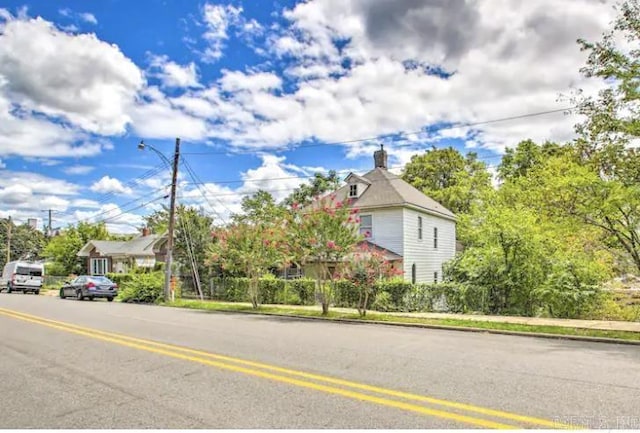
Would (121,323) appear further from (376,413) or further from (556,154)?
(556,154)

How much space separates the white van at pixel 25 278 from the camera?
39.0 m

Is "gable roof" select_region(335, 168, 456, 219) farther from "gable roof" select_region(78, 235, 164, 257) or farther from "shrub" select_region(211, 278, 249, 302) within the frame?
"gable roof" select_region(78, 235, 164, 257)

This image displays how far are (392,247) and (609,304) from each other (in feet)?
40.6

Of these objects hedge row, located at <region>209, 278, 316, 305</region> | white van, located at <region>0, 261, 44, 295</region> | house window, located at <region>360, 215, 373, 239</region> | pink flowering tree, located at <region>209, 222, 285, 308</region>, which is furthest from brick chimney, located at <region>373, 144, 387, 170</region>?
white van, located at <region>0, 261, 44, 295</region>

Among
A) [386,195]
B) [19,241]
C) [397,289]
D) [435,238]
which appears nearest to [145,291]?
[386,195]

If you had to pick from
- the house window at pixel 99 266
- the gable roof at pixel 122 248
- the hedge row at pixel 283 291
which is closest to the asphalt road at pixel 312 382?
the hedge row at pixel 283 291

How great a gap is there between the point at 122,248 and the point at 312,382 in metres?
50.1

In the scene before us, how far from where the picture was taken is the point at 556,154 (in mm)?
39438

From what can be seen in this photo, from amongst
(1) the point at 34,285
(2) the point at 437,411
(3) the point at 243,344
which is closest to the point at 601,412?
(2) the point at 437,411

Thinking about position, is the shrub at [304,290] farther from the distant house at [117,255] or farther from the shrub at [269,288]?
the distant house at [117,255]

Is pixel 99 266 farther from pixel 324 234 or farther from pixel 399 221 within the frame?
pixel 324 234

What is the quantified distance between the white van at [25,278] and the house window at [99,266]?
28.6ft

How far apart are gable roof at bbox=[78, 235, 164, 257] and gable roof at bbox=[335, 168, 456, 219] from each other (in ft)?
91.0

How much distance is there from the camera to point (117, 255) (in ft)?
162
